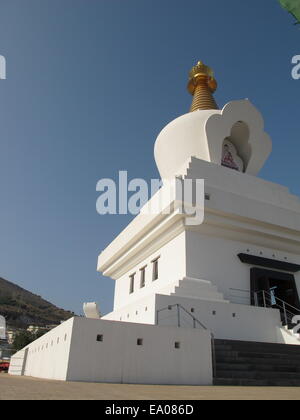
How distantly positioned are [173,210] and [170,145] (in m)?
6.40

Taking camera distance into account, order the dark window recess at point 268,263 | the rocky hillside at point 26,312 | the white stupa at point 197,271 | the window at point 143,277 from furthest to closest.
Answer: the rocky hillside at point 26,312
the window at point 143,277
the dark window recess at point 268,263
the white stupa at point 197,271

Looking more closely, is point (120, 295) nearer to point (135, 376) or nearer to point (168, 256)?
point (168, 256)

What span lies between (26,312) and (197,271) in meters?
88.6

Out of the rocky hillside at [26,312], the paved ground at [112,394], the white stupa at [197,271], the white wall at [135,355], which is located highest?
the rocky hillside at [26,312]

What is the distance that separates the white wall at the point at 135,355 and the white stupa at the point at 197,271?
23 mm

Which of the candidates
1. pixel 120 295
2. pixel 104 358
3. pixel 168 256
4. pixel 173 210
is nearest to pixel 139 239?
pixel 168 256

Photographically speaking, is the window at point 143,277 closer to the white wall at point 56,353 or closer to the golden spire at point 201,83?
the white wall at point 56,353

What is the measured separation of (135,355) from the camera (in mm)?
8156

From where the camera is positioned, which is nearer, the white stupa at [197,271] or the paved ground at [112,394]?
the paved ground at [112,394]

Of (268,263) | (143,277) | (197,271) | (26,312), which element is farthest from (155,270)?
(26,312)

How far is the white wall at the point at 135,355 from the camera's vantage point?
25.5 feet

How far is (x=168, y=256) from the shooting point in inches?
619

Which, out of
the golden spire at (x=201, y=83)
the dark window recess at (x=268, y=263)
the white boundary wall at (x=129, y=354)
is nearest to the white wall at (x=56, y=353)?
the white boundary wall at (x=129, y=354)

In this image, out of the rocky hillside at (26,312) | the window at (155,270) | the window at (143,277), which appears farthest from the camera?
the rocky hillside at (26,312)
